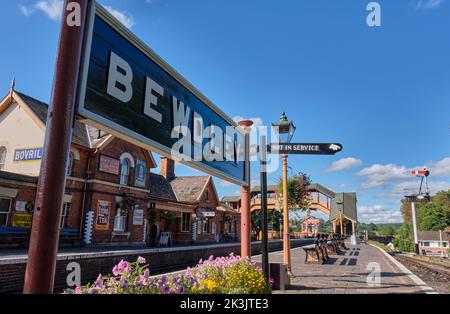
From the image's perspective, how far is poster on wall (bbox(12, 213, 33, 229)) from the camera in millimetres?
14520

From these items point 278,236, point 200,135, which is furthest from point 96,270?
point 278,236

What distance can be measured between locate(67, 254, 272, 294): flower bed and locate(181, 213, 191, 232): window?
2203 cm

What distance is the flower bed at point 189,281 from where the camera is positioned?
2.62 m

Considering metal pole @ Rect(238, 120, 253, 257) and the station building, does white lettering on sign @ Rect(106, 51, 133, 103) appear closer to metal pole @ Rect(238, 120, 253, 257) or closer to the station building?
metal pole @ Rect(238, 120, 253, 257)

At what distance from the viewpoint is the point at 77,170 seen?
17469 mm

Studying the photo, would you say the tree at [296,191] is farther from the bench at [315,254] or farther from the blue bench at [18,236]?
the blue bench at [18,236]

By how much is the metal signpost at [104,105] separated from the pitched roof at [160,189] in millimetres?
19842

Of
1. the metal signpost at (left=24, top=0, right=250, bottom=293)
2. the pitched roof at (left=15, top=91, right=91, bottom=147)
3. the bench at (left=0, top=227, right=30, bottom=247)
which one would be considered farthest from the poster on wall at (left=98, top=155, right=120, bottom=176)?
the metal signpost at (left=24, top=0, right=250, bottom=293)

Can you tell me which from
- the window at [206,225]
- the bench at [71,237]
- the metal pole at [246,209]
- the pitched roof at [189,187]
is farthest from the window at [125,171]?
the metal pole at [246,209]

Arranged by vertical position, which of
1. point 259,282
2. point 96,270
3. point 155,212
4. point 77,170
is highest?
point 77,170

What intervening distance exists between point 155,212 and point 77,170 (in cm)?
724

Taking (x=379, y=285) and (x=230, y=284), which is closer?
(x=230, y=284)

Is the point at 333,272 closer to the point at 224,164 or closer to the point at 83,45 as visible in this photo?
the point at 224,164

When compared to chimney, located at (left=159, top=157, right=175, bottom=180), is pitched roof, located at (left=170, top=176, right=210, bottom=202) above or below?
below
